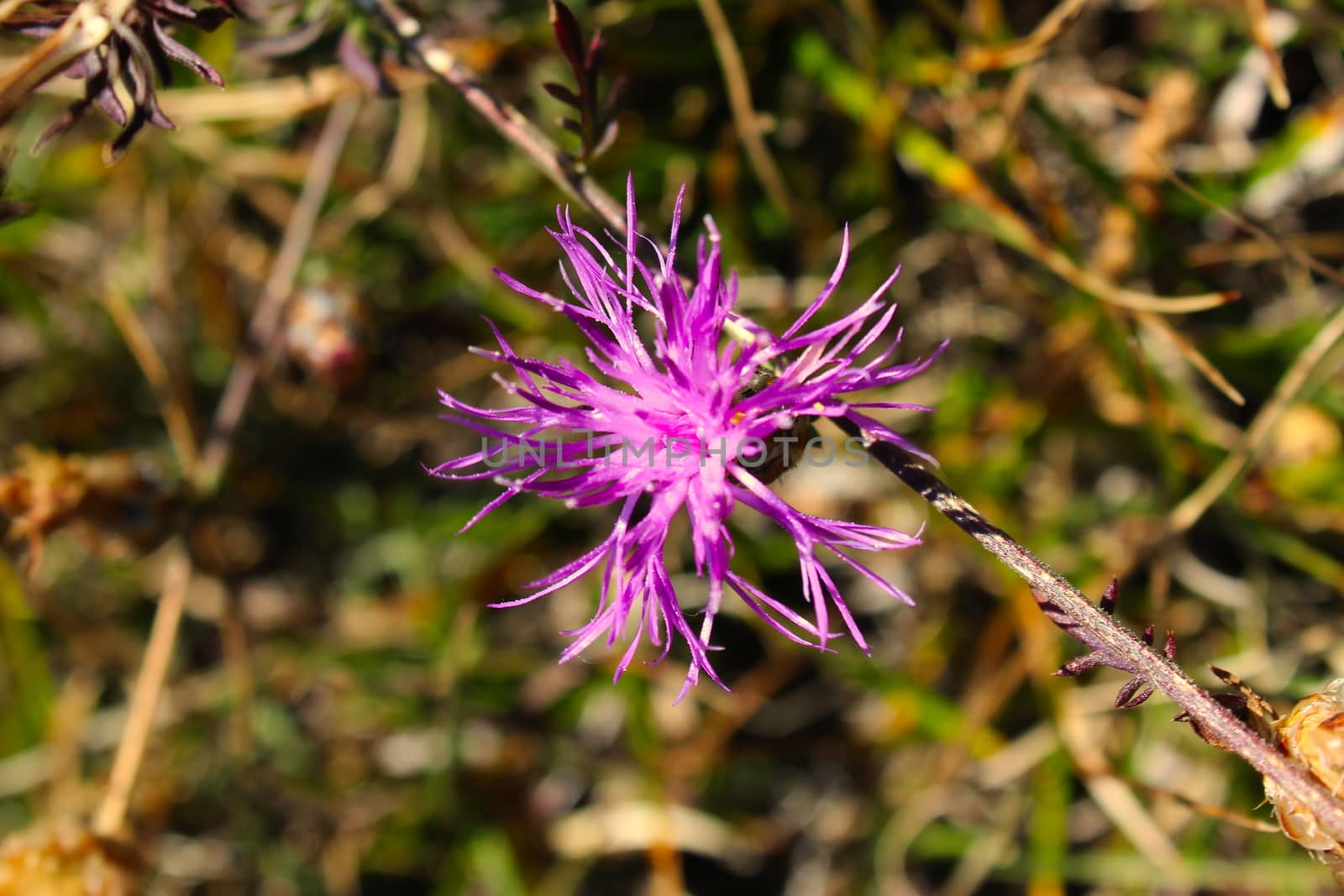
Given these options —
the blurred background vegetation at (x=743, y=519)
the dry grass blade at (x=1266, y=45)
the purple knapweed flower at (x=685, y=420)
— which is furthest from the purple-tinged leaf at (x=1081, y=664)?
the dry grass blade at (x=1266, y=45)

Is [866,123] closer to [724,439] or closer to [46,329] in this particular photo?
[724,439]

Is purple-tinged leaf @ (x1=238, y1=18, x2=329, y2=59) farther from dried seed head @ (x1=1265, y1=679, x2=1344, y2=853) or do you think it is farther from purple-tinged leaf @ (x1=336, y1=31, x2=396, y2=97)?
dried seed head @ (x1=1265, y1=679, x2=1344, y2=853)

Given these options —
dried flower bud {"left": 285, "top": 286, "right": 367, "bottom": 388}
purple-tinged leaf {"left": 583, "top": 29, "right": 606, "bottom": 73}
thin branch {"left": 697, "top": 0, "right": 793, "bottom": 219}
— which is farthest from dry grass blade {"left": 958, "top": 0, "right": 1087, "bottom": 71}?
dried flower bud {"left": 285, "top": 286, "right": 367, "bottom": 388}

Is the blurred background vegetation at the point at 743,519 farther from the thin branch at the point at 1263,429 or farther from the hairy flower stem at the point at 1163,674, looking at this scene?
the hairy flower stem at the point at 1163,674

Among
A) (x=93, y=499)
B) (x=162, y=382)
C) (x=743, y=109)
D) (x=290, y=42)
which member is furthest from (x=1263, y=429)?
(x=162, y=382)

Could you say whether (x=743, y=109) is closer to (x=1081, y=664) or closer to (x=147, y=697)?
(x=1081, y=664)

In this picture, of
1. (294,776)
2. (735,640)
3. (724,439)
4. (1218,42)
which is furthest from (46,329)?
(1218,42)
